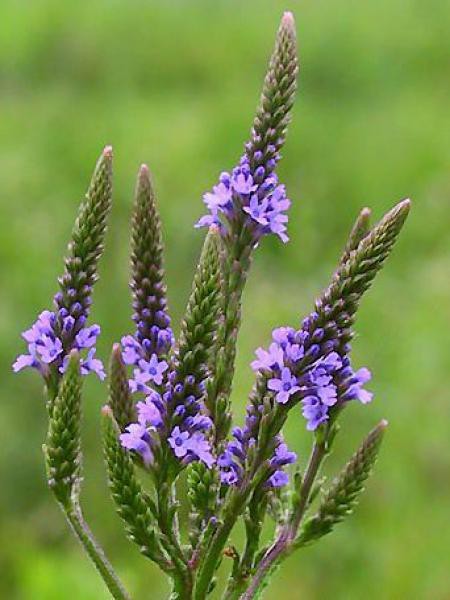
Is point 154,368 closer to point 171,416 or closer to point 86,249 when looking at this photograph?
point 171,416

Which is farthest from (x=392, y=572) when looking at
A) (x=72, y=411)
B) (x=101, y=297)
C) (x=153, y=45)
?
(x=153, y=45)

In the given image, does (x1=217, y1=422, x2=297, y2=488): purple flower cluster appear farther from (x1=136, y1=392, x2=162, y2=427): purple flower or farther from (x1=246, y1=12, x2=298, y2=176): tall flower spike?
(x1=246, y1=12, x2=298, y2=176): tall flower spike

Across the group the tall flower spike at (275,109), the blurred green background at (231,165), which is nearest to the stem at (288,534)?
the tall flower spike at (275,109)

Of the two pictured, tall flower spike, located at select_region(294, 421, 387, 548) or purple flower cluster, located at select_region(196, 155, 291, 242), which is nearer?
purple flower cluster, located at select_region(196, 155, 291, 242)

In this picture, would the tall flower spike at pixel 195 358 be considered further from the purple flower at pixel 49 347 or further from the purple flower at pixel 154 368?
the purple flower at pixel 49 347

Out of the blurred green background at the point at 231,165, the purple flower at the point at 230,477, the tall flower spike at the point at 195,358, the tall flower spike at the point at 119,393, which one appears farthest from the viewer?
the blurred green background at the point at 231,165

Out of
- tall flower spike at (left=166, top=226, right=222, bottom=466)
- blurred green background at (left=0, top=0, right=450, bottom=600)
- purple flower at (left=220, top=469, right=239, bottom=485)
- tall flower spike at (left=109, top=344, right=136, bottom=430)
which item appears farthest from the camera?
blurred green background at (left=0, top=0, right=450, bottom=600)

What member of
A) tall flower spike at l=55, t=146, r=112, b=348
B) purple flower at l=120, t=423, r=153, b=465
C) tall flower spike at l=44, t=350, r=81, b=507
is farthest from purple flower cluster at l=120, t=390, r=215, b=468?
tall flower spike at l=55, t=146, r=112, b=348
